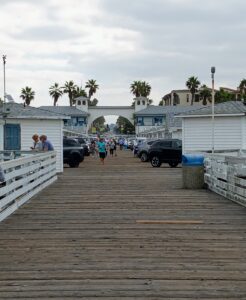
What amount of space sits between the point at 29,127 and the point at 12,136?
1061 mm

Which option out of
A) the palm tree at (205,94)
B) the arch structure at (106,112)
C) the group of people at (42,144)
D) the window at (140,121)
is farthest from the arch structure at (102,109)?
the group of people at (42,144)

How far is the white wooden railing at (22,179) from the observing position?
11.6 metres

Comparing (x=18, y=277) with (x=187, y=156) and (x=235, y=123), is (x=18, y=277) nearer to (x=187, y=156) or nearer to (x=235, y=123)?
(x=187, y=156)

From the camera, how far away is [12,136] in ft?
89.2

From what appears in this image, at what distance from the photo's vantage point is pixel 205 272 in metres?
6.84

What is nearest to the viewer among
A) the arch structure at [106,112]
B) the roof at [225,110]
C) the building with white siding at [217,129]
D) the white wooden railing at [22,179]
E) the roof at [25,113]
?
the white wooden railing at [22,179]

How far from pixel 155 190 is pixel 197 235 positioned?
8021 mm

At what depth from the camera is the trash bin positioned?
58.8 ft

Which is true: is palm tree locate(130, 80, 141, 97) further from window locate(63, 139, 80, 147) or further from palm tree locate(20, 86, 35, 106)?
window locate(63, 139, 80, 147)

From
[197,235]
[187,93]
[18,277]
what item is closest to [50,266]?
[18,277]

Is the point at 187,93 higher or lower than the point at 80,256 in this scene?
higher

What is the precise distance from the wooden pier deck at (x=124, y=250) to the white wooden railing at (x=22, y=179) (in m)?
0.33

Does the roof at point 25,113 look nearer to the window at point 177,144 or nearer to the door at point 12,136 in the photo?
the door at point 12,136

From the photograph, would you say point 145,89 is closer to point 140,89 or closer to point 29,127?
point 140,89
